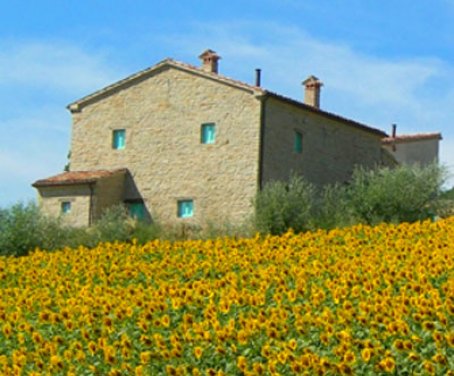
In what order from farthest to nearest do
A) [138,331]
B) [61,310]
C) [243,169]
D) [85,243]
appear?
[243,169] < [85,243] < [61,310] < [138,331]

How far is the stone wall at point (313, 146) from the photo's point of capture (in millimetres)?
39625

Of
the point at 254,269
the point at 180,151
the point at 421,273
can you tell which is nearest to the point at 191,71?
the point at 180,151

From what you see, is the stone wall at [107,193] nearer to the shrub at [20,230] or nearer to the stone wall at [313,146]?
the stone wall at [313,146]

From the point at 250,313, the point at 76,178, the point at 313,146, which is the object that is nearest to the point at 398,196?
the point at 313,146

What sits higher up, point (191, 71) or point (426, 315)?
point (191, 71)

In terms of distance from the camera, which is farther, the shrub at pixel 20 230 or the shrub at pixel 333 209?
the shrub at pixel 333 209

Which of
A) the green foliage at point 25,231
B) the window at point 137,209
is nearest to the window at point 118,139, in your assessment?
the window at point 137,209

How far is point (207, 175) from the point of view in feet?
130

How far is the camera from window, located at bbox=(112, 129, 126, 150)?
42.5m

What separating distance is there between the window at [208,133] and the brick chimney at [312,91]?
6979 mm

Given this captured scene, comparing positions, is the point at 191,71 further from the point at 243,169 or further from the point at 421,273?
the point at 421,273

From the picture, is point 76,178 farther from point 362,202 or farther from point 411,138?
point 411,138

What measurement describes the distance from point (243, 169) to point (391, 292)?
27.3 metres

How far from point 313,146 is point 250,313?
31484 millimetres
